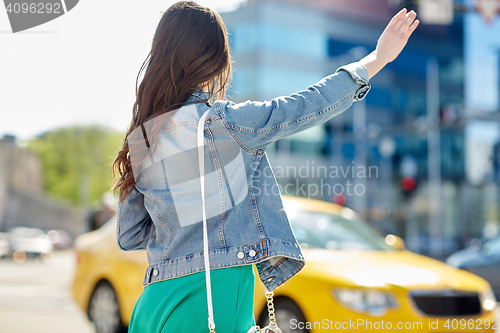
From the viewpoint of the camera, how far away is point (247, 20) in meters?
24.2

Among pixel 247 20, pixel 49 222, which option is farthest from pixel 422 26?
pixel 49 222

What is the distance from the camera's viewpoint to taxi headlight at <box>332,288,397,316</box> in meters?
3.77

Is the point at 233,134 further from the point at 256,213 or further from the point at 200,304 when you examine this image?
the point at 200,304

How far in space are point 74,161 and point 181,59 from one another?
41707 mm

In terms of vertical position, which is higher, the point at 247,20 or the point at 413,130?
the point at 247,20

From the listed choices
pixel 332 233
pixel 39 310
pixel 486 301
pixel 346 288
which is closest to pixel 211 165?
pixel 346 288

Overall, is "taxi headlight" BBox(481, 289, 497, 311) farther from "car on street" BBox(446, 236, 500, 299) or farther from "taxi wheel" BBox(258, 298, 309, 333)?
"car on street" BBox(446, 236, 500, 299)

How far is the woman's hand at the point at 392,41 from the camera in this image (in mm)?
1390

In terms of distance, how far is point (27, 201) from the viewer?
41.8 meters

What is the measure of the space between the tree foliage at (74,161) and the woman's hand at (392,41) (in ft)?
106

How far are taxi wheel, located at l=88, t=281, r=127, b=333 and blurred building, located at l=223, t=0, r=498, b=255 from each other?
18.3m

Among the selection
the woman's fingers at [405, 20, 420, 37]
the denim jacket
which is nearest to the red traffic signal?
the woman's fingers at [405, 20, 420, 37]

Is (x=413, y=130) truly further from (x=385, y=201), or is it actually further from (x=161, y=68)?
(x=161, y=68)

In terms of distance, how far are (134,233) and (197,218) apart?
34cm
